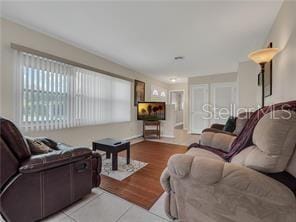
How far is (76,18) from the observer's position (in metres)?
2.22

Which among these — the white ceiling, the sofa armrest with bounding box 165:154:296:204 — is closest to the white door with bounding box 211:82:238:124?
the white ceiling

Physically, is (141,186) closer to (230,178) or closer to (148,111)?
(230,178)

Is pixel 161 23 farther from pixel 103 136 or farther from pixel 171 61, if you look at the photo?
pixel 103 136

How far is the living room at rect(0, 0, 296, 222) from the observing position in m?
1.04

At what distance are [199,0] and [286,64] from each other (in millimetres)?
1260

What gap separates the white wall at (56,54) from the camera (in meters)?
2.26

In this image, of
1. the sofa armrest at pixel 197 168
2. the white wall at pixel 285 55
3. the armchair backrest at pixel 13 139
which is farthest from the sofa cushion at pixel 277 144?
the armchair backrest at pixel 13 139

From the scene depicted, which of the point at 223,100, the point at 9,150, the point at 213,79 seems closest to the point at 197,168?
the point at 9,150

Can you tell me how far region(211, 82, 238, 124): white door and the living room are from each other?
4.13ft

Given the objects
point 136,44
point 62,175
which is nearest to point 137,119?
point 136,44

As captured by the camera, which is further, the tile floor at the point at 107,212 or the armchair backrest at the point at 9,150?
the tile floor at the point at 107,212

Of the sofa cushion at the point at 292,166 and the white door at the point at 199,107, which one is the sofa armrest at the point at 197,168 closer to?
the sofa cushion at the point at 292,166

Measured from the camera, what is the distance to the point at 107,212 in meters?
1.55

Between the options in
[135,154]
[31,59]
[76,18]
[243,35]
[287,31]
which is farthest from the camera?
[135,154]
